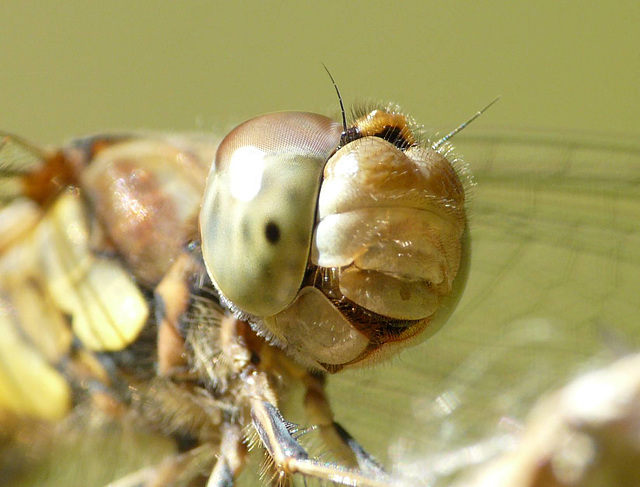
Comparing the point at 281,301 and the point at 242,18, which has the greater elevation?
the point at 281,301

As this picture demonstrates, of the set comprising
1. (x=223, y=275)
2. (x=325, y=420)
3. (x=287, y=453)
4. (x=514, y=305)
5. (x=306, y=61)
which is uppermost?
(x=223, y=275)

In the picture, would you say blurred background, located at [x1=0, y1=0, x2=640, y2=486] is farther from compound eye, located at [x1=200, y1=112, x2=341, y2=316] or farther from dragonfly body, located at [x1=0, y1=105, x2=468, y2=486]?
compound eye, located at [x1=200, y1=112, x2=341, y2=316]

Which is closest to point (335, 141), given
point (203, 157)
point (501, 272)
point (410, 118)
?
point (410, 118)

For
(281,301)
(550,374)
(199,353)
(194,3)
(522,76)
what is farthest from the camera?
(194,3)

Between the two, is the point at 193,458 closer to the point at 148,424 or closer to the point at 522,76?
the point at 148,424

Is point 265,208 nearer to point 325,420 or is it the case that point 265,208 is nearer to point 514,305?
point 325,420

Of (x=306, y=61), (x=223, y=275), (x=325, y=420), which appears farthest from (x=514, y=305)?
(x=306, y=61)

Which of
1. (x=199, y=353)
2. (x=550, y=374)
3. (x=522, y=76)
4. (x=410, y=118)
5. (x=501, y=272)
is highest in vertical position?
(x=410, y=118)
